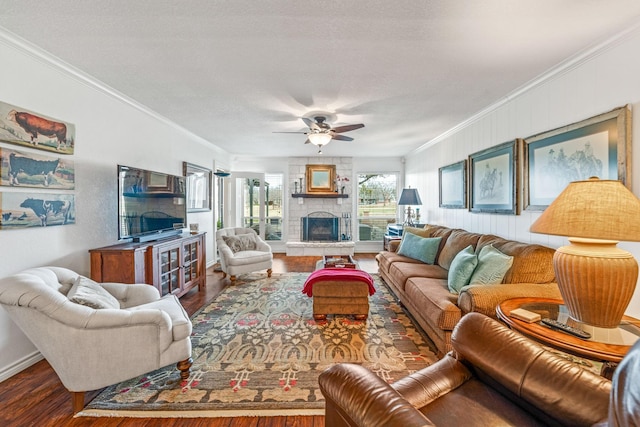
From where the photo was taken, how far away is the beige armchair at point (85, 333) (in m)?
1.63

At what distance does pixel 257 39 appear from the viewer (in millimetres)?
2018

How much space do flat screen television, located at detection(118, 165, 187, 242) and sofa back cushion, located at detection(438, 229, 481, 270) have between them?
11.7ft

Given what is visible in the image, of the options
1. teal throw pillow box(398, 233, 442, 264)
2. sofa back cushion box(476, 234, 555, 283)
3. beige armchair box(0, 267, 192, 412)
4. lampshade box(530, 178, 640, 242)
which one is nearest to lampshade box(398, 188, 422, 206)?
teal throw pillow box(398, 233, 442, 264)

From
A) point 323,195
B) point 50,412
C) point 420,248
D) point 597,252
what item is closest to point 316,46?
point 597,252

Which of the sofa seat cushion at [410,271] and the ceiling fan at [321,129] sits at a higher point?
the ceiling fan at [321,129]

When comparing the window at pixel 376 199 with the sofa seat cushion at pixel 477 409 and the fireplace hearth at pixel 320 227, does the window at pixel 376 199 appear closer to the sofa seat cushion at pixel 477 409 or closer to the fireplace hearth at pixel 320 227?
the fireplace hearth at pixel 320 227

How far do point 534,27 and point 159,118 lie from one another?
4.17 metres

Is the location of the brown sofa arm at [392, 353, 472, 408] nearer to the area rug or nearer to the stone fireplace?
the area rug

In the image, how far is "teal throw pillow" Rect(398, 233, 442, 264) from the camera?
3796 mm

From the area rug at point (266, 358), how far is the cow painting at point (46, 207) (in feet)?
4.90

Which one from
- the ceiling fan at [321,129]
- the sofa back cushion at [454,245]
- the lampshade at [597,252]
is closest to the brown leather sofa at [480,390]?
the lampshade at [597,252]

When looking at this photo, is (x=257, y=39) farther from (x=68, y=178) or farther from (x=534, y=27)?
(x=68, y=178)

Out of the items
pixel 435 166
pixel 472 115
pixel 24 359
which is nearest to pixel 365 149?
pixel 435 166

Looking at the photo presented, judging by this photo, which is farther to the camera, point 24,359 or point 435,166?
point 435,166
